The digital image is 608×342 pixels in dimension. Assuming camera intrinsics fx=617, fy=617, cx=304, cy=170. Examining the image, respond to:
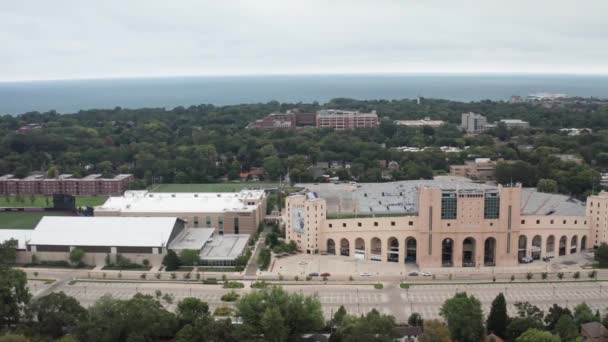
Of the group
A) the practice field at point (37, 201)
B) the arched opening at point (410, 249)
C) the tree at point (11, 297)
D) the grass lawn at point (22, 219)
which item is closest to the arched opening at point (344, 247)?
the arched opening at point (410, 249)

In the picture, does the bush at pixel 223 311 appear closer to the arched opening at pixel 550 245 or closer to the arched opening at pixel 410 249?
the arched opening at pixel 410 249

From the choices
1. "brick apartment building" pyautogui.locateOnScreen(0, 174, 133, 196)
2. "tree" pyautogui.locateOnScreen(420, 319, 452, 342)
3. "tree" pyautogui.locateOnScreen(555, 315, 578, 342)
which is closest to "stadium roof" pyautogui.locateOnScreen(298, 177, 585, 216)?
"tree" pyautogui.locateOnScreen(555, 315, 578, 342)

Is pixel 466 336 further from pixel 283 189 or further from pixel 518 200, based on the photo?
pixel 283 189

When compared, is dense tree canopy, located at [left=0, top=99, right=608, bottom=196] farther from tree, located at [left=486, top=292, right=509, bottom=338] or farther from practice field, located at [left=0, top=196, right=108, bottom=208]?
tree, located at [left=486, top=292, right=509, bottom=338]

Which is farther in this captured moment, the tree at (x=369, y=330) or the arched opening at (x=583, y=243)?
the arched opening at (x=583, y=243)

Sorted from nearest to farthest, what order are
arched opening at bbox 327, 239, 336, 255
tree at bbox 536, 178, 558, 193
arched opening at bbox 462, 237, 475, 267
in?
1. arched opening at bbox 462, 237, 475, 267
2. arched opening at bbox 327, 239, 336, 255
3. tree at bbox 536, 178, 558, 193

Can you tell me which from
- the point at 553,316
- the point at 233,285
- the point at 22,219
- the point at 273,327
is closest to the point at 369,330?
the point at 273,327
